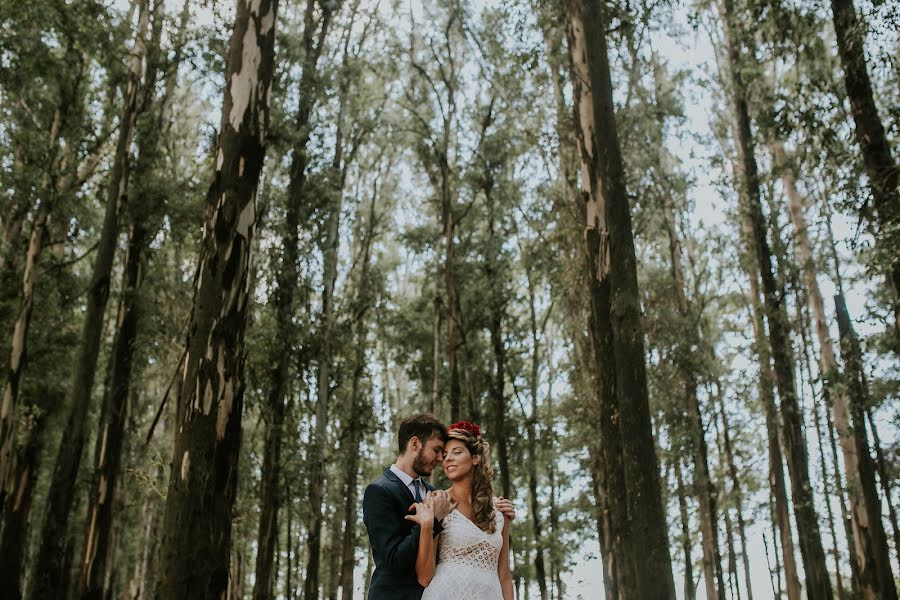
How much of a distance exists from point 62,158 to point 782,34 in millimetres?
13055

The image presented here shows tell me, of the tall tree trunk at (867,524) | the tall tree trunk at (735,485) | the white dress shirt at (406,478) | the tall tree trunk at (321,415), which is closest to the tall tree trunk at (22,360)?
the tall tree trunk at (321,415)

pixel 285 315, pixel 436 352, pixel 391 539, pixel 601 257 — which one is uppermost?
pixel 436 352

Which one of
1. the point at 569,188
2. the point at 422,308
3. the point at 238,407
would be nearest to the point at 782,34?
the point at 569,188

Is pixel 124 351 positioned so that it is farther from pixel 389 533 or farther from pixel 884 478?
pixel 884 478

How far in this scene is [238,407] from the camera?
625cm

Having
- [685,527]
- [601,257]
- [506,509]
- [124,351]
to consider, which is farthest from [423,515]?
[685,527]

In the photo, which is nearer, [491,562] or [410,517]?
[410,517]

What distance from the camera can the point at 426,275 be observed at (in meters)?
23.5

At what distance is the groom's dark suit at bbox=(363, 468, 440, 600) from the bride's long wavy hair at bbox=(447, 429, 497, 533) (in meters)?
0.30

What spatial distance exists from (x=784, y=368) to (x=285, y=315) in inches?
379

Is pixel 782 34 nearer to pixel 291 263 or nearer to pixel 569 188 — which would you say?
pixel 569 188

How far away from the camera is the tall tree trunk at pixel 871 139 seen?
8.30m

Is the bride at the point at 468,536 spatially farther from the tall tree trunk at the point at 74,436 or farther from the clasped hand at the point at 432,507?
the tall tree trunk at the point at 74,436

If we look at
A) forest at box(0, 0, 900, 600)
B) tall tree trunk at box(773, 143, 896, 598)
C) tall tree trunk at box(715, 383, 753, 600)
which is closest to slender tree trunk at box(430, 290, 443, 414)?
forest at box(0, 0, 900, 600)
